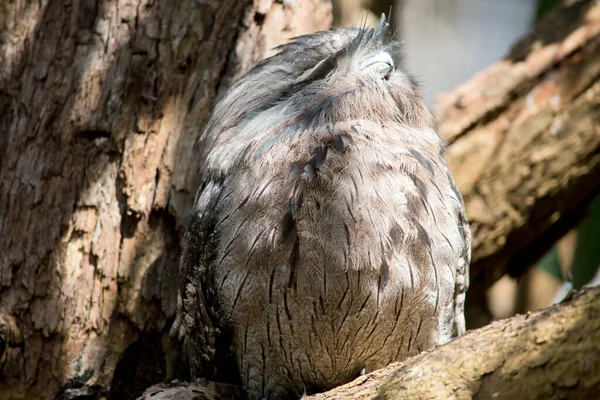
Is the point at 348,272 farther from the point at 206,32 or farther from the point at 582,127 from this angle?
the point at 582,127

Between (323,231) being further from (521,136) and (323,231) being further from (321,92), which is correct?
(521,136)

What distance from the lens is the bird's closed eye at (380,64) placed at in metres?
2.95

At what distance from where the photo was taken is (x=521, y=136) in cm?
414

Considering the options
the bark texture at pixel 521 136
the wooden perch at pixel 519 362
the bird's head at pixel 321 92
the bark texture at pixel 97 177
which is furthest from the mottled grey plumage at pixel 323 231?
the bark texture at pixel 521 136

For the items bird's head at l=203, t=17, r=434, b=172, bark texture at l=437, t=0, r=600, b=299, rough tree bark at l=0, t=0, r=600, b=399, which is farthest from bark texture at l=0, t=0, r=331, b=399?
bark texture at l=437, t=0, r=600, b=299

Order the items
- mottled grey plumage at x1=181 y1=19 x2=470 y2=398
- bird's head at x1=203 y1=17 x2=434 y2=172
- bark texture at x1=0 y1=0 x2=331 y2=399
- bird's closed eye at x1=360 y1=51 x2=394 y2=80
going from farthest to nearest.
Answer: bark texture at x1=0 y1=0 x2=331 y2=399 → bird's closed eye at x1=360 y1=51 x2=394 y2=80 → bird's head at x1=203 y1=17 x2=434 y2=172 → mottled grey plumage at x1=181 y1=19 x2=470 y2=398

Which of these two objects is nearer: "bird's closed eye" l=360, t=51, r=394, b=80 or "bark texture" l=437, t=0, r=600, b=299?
"bird's closed eye" l=360, t=51, r=394, b=80

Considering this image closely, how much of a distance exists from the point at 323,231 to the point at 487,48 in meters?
7.20

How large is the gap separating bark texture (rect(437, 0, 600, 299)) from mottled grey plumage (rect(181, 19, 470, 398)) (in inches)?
46.6

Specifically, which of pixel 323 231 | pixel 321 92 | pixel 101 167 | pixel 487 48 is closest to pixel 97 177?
pixel 101 167

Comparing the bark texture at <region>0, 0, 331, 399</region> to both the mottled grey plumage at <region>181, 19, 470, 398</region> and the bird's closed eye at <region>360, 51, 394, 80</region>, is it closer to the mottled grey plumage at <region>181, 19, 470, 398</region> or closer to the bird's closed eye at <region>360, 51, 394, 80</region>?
the mottled grey plumage at <region>181, 19, 470, 398</region>

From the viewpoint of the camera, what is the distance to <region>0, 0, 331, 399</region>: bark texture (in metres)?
3.19

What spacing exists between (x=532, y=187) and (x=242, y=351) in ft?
7.02

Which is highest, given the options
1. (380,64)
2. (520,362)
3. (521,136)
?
(521,136)
